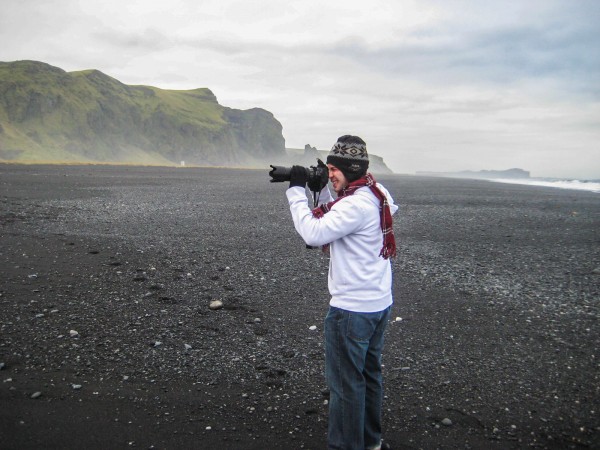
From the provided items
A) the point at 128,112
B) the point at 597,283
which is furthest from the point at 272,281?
the point at 128,112

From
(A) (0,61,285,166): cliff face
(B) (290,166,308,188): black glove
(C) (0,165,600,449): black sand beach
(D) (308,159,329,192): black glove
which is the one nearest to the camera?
(B) (290,166,308,188): black glove

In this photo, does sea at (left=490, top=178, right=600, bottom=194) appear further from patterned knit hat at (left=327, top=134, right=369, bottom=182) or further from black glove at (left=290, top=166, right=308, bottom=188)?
black glove at (left=290, top=166, right=308, bottom=188)

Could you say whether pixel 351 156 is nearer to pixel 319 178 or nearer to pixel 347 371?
pixel 319 178

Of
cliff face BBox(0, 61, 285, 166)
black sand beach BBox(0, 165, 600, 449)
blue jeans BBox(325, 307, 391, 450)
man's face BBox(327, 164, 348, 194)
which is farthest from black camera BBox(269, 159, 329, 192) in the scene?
cliff face BBox(0, 61, 285, 166)

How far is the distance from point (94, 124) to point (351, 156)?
139325 millimetres

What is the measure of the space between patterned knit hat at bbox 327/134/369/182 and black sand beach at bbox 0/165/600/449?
2481mm

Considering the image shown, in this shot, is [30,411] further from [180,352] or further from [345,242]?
[345,242]

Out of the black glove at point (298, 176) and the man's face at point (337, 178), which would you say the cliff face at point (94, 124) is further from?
the man's face at point (337, 178)

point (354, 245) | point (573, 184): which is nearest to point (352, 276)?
point (354, 245)

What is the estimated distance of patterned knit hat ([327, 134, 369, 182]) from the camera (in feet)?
10.5

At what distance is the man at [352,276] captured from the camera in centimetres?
321

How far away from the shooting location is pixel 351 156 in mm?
3199

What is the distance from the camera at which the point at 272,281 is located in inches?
336

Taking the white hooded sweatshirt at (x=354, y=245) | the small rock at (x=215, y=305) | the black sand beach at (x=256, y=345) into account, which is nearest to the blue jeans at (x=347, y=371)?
the white hooded sweatshirt at (x=354, y=245)
